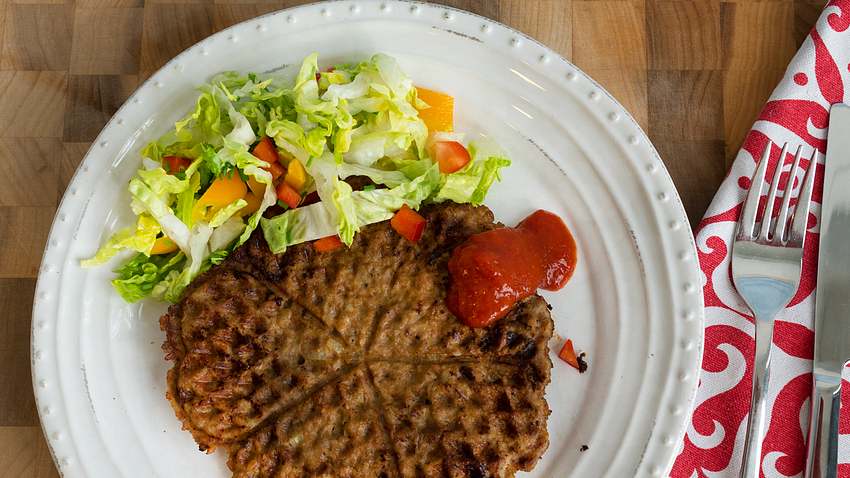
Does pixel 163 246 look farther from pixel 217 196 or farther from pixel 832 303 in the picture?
pixel 832 303

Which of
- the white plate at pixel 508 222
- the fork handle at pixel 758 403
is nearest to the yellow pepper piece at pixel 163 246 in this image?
the white plate at pixel 508 222

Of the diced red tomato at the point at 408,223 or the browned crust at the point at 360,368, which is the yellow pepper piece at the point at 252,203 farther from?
the diced red tomato at the point at 408,223

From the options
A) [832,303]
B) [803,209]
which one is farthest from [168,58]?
[832,303]

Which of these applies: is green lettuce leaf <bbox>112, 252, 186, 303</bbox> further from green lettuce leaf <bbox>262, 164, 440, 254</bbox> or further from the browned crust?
green lettuce leaf <bbox>262, 164, 440, 254</bbox>

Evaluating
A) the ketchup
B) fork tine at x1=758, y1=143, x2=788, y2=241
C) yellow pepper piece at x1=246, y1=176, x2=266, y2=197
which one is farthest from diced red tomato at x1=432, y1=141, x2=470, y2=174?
fork tine at x1=758, y1=143, x2=788, y2=241

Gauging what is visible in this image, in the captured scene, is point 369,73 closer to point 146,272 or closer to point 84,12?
point 146,272

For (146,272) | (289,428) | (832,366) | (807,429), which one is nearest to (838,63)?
(832,366)

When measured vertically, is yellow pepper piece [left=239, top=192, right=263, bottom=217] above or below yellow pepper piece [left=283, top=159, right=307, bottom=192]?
below
